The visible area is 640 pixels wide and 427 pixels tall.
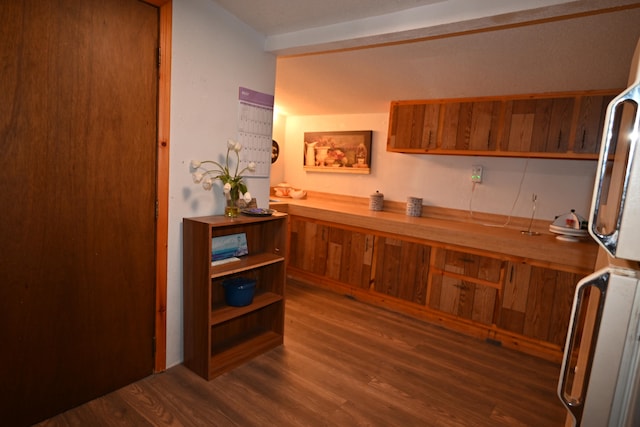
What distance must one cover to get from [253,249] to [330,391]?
3.64ft

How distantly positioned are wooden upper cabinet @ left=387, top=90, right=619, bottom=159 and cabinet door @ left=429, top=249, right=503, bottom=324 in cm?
96

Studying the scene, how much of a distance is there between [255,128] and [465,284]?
2.13 m

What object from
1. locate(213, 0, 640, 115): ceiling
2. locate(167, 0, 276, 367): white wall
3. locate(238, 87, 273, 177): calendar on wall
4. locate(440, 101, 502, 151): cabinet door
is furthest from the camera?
locate(440, 101, 502, 151): cabinet door

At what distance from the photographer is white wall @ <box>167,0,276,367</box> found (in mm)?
2008

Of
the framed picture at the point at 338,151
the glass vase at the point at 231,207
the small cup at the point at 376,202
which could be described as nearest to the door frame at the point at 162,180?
the glass vase at the point at 231,207

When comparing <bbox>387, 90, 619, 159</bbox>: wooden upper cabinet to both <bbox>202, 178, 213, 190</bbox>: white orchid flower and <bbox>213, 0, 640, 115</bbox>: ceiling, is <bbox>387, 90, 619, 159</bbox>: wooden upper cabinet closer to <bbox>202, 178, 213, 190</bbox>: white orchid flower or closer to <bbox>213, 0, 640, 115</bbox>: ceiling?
<bbox>213, 0, 640, 115</bbox>: ceiling

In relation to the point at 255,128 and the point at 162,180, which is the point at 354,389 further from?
the point at 255,128

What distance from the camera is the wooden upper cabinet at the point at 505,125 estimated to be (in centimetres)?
265

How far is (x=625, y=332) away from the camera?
2.65ft

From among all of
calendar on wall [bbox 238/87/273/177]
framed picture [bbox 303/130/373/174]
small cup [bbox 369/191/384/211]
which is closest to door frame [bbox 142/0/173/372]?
calendar on wall [bbox 238/87/273/177]

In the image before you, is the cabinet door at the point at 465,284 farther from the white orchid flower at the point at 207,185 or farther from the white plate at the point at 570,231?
the white orchid flower at the point at 207,185

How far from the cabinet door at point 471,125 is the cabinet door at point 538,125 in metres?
0.10

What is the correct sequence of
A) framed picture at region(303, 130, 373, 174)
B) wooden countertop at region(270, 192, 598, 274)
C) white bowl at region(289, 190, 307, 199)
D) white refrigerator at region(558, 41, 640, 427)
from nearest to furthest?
1. white refrigerator at region(558, 41, 640, 427)
2. wooden countertop at region(270, 192, 598, 274)
3. framed picture at region(303, 130, 373, 174)
4. white bowl at region(289, 190, 307, 199)

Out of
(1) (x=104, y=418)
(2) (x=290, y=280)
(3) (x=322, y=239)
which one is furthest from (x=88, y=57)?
(2) (x=290, y=280)
